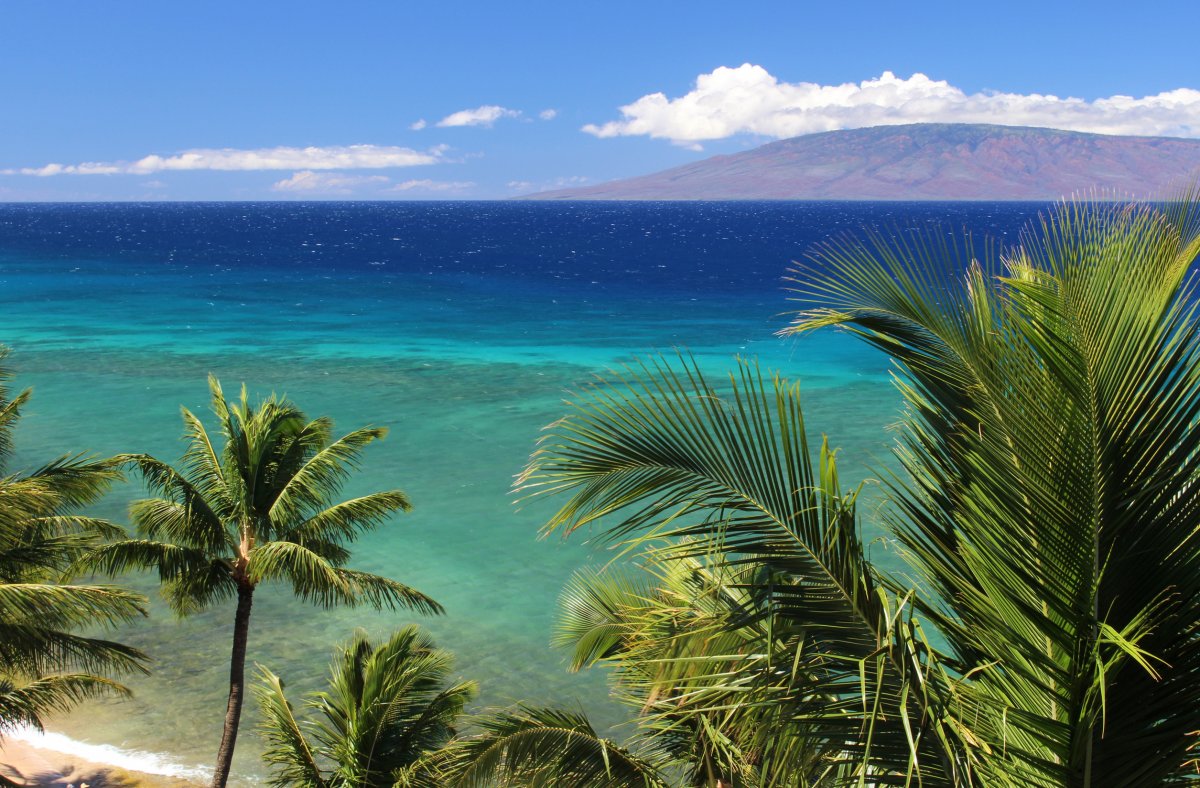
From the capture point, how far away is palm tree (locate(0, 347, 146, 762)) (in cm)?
854

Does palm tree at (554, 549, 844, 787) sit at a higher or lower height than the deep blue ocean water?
higher

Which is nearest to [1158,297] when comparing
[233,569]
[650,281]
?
[233,569]

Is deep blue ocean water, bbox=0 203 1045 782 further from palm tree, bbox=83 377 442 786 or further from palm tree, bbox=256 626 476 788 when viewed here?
palm tree, bbox=256 626 476 788

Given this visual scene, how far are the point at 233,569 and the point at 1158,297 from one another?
12009 millimetres

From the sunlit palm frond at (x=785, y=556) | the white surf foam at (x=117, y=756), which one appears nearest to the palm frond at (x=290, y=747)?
the white surf foam at (x=117, y=756)

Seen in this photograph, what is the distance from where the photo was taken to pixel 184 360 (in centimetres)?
4309

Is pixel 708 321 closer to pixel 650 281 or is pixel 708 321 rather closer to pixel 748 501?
pixel 650 281

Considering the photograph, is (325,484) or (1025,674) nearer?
(1025,674)

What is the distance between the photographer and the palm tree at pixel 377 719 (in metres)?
10.5

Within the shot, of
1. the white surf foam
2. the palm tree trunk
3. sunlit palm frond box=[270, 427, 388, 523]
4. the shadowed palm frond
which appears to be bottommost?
the white surf foam

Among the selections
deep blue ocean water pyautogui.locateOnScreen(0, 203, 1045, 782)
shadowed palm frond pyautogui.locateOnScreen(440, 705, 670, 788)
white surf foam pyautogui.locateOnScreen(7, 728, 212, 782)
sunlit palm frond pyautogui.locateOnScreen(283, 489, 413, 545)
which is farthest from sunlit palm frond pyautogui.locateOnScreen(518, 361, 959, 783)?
white surf foam pyautogui.locateOnScreen(7, 728, 212, 782)

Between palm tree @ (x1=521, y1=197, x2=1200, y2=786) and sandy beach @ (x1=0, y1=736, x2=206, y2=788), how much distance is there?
12.5m

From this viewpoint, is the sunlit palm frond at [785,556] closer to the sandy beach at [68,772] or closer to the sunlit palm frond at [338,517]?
the sunlit palm frond at [338,517]

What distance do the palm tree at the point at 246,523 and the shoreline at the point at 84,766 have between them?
197 centimetres
